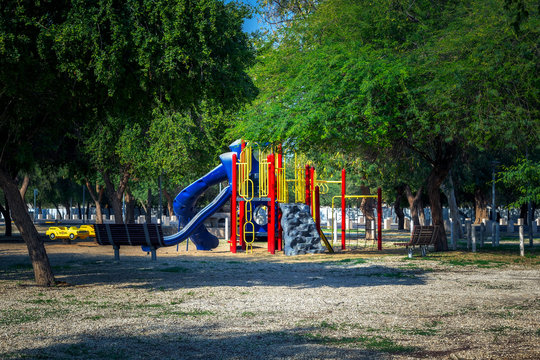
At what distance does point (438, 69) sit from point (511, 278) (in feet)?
22.8

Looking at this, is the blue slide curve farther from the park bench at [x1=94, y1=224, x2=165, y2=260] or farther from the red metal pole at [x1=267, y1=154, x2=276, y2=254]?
the park bench at [x1=94, y1=224, x2=165, y2=260]

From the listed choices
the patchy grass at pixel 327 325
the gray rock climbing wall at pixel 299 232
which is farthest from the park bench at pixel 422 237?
the patchy grass at pixel 327 325

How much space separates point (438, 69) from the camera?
18.5 m

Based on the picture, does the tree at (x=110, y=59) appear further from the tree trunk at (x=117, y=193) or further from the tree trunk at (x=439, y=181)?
the tree trunk at (x=117, y=193)

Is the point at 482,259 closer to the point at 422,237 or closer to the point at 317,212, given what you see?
the point at 422,237

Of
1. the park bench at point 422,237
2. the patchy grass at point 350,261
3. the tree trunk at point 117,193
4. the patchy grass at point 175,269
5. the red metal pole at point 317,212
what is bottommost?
the patchy grass at point 350,261

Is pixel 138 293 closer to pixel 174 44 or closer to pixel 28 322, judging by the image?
pixel 28 322

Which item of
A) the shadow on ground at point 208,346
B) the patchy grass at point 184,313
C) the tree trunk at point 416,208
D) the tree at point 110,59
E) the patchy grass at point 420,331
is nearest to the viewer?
the shadow on ground at point 208,346

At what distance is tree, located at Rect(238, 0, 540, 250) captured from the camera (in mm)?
17594

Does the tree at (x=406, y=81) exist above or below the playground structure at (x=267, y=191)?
above

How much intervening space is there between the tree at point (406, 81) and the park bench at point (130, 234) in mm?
5178

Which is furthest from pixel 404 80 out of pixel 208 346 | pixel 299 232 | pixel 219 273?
pixel 208 346

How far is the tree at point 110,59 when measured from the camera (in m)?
10.8

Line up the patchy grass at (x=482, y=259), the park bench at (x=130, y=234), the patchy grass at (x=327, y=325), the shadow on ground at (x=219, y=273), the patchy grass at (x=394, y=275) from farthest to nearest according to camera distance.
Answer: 1. the patchy grass at (x=482, y=259)
2. the park bench at (x=130, y=234)
3. the patchy grass at (x=394, y=275)
4. the shadow on ground at (x=219, y=273)
5. the patchy grass at (x=327, y=325)
